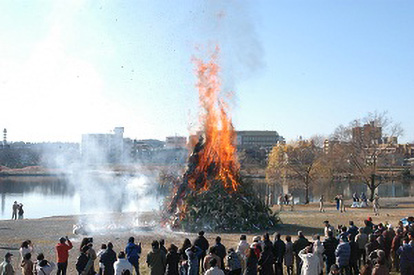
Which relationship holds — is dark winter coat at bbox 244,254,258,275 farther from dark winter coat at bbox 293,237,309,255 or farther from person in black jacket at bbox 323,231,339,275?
person in black jacket at bbox 323,231,339,275

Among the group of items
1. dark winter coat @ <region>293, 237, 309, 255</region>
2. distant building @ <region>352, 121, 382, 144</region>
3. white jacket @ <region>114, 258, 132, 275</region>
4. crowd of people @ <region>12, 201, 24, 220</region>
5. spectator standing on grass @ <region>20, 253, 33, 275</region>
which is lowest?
crowd of people @ <region>12, 201, 24, 220</region>

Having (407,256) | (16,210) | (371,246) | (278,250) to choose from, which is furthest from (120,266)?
(16,210)

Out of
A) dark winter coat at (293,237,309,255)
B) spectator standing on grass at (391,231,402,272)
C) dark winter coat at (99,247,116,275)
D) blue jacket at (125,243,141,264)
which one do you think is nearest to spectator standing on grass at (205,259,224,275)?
dark winter coat at (99,247,116,275)

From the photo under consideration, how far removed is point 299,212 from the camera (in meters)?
37.9

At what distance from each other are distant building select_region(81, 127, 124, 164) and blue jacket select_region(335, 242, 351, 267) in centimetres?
12662

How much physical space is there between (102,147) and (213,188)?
115 m

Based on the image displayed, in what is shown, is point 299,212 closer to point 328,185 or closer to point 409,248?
point 409,248

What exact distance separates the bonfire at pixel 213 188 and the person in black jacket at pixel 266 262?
1401 centimetres

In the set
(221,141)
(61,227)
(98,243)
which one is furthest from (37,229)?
(221,141)

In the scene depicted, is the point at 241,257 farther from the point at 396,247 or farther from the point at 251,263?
the point at 396,247

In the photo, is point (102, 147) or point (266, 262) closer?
point (266, 262)

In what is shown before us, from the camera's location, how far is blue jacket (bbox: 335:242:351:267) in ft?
45.1

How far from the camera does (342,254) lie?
13.7 meters

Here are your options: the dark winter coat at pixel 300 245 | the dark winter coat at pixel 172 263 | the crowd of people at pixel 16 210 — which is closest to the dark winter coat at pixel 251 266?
the dark winter coat at pixel 172 263
